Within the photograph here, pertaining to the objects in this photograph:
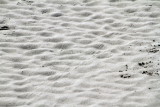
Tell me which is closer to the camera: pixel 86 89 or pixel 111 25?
pixel 86 89

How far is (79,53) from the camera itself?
13.2 ft

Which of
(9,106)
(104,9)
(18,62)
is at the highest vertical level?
(104,9)


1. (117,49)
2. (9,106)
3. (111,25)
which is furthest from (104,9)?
(9,106)

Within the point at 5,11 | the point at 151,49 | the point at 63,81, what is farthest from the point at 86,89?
the point at 5,11

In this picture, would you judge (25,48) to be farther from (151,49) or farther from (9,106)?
(151,49)

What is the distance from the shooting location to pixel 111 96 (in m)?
3.29

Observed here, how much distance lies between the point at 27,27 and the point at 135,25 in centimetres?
173

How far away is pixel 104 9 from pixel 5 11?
5.69 feet

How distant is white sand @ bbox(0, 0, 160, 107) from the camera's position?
3320 mm

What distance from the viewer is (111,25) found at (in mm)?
4570

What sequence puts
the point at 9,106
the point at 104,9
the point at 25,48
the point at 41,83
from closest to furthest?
the point at 9,106 → the point at 41,83 → the point at 25,48 → the point at 104,9

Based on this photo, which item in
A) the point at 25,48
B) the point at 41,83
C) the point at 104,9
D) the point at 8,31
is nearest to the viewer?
the point at 41,83

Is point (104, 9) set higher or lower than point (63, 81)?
higher

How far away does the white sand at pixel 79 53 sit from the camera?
3.32 meters
